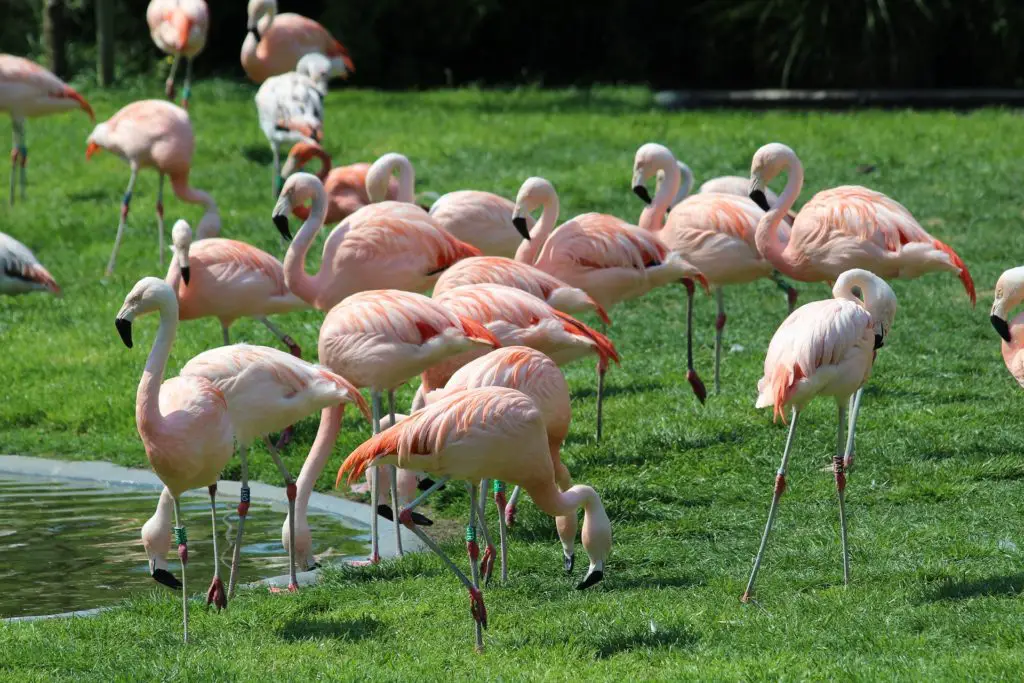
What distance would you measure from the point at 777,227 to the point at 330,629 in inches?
130

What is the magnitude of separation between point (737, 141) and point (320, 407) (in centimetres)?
828

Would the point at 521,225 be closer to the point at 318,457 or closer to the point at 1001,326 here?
the point at 318,457

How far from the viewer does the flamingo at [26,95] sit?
11.1 m

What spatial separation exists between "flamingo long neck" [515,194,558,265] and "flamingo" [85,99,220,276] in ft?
11.1

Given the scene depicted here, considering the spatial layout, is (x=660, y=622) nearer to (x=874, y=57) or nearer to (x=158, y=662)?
(x=158, y=662)

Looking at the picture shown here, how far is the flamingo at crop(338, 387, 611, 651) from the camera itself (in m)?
4.62

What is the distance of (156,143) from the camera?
397 inches

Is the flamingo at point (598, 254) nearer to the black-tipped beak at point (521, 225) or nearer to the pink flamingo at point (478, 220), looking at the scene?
the black-tipped beak at point (521, 225)

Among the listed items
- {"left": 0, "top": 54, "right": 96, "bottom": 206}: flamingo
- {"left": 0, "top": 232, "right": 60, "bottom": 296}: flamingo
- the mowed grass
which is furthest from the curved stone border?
{"left": 0, "top": 54, "right": 96, "bottom": 206}: flamingo

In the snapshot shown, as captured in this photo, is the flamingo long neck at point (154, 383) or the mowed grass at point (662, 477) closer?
the mowed grass at point (662, 477)

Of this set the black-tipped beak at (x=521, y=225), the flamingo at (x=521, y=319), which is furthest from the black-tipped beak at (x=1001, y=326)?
the black-tipped beak at (x=521, y=225)

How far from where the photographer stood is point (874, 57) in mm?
17984

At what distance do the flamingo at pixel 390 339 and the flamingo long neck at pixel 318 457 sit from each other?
0.10ft

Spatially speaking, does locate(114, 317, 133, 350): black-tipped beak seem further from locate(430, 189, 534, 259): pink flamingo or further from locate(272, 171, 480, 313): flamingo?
locate(430, 189, 534, 259): pink flamingo
